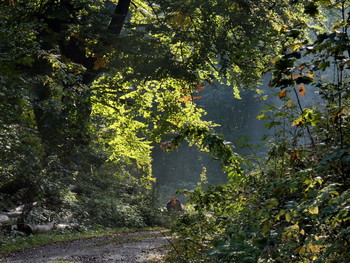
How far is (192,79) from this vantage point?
40.8 ft

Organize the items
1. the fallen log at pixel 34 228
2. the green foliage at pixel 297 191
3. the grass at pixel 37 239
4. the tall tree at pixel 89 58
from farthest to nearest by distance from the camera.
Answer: the fallen log at pixel 34 228 < the tall tree at pixel 89 58 < the grass at pixel 37 239 < the green foliage at pixel 297 191

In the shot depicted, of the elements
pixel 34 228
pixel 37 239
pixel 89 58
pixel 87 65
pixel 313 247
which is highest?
pixel 89 58

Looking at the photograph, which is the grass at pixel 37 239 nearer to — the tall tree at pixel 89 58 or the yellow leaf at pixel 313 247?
the tall tree at pixel 89 58

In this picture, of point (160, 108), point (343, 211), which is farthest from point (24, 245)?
point (343, 211)

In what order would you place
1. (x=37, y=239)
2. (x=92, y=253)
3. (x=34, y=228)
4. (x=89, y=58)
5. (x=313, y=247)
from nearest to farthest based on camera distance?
(x=313, y=247) → (x=92, y=253) → (x=37, y=239) → (x=34, y=228) → (x=89, y=58)

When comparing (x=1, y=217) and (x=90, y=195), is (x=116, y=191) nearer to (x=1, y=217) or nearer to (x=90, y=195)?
(x=90, y=195)

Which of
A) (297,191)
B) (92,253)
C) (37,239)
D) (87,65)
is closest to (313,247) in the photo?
(297,191)

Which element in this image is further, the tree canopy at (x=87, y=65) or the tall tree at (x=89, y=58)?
the tall tree at (x=89, y=58)

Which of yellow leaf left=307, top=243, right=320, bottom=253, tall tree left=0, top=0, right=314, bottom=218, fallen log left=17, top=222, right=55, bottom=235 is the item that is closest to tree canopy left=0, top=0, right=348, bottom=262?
tall tree left=0, top=0, right=314, bottom=218

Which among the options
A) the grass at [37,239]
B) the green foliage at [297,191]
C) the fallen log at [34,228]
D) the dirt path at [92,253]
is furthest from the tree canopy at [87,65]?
the green foliage at [297,191]

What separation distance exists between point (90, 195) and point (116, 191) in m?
2.68

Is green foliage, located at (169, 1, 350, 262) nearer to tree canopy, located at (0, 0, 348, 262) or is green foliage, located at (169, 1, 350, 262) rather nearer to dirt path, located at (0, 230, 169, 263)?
dirt path, located at (0, 230, 169, 263)

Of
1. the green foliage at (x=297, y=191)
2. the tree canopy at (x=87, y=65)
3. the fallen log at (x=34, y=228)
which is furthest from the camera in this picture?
the fallen log at (x=34, y=228)

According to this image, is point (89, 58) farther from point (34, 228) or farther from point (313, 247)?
point (313, 247)
